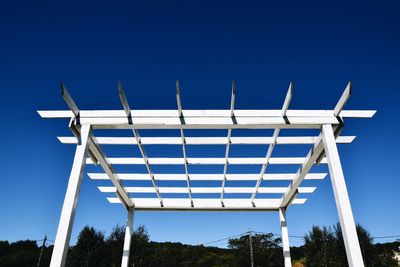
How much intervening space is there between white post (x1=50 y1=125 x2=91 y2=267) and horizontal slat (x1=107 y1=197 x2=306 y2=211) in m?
3.53

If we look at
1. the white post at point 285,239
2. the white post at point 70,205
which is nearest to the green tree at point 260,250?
the white post at point 285,239

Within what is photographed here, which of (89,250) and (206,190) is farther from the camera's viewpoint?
(89,250)

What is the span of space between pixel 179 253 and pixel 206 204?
2331 cm

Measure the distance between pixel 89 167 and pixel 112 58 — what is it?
97.6 inches

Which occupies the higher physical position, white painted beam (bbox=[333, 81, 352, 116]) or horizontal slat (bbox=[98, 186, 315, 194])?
white painted beam (bbox=[333, 81, 352, 116])

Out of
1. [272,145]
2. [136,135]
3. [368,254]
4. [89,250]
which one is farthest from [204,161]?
[368,254]

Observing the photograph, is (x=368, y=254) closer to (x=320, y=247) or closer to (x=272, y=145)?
(x=320, y=247)

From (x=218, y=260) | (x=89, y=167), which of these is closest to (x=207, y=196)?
(x=89, y=167)

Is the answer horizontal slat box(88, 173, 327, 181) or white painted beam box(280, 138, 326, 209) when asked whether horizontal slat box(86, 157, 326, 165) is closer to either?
white painted beam box(280, 138, 326, 209)

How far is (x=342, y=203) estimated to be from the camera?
11.6ft

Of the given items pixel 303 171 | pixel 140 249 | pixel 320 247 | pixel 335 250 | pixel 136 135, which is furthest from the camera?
pixel 320 247

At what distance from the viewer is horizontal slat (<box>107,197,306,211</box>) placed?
7.20 m

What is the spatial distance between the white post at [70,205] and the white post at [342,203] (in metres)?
3.41

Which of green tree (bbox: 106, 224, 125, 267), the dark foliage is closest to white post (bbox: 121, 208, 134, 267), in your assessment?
green tree (bbox: 106, 224, 125, 267)
